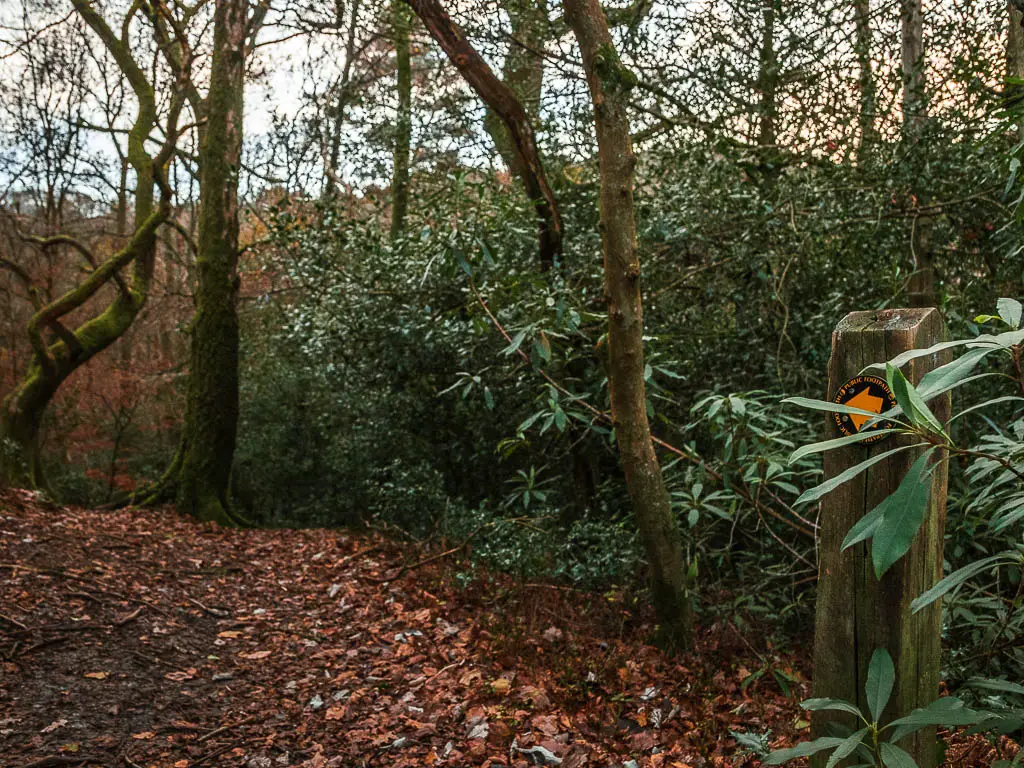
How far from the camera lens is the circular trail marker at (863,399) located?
1.91m

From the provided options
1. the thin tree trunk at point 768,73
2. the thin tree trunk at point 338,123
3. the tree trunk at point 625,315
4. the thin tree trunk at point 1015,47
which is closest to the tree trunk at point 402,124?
the thin tree trunk at point 338,123

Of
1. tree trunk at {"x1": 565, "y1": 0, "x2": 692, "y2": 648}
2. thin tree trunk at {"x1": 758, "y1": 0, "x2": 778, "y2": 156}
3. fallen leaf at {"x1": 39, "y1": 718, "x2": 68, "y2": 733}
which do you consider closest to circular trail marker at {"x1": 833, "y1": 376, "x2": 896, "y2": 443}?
tree trunk at {"x1": 565, "y1": 0, "x2": 692, "y2": 648}

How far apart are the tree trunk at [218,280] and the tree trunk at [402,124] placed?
1854 mm

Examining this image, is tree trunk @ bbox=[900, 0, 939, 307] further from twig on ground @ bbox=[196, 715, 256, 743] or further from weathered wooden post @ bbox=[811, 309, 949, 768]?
twig on ground @ bbox=[196, 715, 256, 743]

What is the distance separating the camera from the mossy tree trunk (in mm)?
9859

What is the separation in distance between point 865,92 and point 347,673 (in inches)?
209

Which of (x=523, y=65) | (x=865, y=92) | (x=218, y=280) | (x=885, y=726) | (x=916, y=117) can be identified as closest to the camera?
(x=885, y=726)

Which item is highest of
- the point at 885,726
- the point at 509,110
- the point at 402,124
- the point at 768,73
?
the point at 402,124

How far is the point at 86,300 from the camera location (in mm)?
10914

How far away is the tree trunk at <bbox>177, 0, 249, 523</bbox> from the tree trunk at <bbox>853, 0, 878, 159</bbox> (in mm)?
6670

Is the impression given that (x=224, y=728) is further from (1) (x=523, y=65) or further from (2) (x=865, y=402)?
(1) (x=523, y=65)

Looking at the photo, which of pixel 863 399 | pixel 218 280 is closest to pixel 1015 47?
pixel 863 399

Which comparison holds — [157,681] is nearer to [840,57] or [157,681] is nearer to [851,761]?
[851,761]

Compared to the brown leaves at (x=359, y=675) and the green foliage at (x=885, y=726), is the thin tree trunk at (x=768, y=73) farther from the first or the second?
the green foliage at (x=885, y=726)
